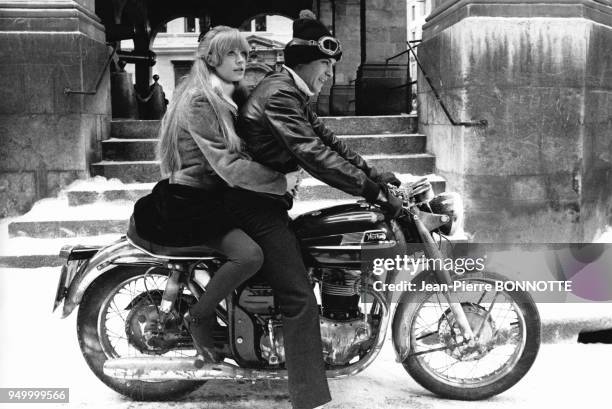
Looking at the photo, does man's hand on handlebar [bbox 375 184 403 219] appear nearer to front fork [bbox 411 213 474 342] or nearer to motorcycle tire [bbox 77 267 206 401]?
front fork [bbox 411 213 474 342]

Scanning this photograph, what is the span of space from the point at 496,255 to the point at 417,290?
297cm

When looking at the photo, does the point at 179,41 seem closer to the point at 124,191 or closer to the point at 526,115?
the point at 124,191

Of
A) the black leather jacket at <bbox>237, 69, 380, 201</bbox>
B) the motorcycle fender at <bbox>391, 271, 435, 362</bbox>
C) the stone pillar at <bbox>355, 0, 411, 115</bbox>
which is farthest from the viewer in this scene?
the stone pillar at <bbox>355, 0, 411, 115</bbox>

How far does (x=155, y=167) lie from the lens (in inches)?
302

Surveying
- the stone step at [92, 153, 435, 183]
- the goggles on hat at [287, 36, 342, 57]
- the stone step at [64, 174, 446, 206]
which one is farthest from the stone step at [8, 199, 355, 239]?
the goggles on hat at [287, 36, 342, 57]

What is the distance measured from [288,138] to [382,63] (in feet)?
35.1

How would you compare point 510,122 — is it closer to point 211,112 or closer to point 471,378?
point 471,378

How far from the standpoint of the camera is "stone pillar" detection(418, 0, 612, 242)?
6.86 meters

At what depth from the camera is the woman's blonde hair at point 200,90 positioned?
11.4ft

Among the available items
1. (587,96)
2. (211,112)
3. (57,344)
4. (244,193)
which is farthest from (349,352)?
(587,96)

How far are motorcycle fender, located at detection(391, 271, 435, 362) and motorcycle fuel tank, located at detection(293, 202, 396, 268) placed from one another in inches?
11.1

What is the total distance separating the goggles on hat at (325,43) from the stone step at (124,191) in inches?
152

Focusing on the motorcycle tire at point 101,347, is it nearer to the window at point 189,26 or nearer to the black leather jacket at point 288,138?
the black leather jacket at point 288,138

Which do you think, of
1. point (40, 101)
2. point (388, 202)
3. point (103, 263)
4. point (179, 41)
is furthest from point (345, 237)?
point (179, 41)
